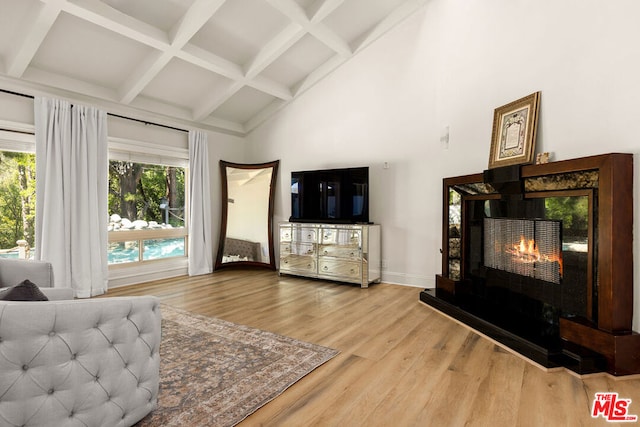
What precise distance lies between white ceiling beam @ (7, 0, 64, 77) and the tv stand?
3656 mm

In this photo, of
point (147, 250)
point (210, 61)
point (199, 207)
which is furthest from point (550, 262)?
point (147, 250)

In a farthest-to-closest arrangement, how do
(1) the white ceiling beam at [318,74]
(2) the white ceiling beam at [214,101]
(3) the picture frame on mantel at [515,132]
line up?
(1) the white ceiling beam at [318,74] < (2) the white ceiling beam at [214,101] < (3) the picture frame on mantel at [515,132]

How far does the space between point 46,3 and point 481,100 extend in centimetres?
446

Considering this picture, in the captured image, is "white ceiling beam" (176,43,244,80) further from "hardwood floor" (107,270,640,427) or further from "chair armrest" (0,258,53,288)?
"hardwood floor" (107,270,640,427)

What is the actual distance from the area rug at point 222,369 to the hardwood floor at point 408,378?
11cm

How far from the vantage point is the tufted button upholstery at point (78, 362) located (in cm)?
129

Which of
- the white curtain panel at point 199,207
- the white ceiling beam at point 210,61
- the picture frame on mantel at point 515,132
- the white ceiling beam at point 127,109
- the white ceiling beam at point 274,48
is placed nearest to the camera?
the picture frame on mantel at point 515,132

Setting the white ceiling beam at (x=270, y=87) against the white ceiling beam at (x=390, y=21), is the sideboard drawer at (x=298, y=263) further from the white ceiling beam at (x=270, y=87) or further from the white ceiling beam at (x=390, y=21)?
the white ceiling beam at (x=390, y=21)

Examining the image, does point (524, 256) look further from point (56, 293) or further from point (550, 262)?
point (56, 293)

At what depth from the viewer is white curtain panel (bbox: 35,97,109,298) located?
393 centimetres

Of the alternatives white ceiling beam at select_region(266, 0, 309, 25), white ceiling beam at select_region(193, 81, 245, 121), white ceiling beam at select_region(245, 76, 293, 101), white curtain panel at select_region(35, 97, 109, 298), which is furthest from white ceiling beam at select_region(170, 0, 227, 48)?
white curtain panel at select_region(35, 97, 109, 298)

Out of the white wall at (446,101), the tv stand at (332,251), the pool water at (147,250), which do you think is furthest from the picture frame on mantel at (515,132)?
the pool water at (147,250)

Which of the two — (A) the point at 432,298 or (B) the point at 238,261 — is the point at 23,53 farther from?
(A) the point at 432,298

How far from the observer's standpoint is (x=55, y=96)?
Answer: 13.5 ft
